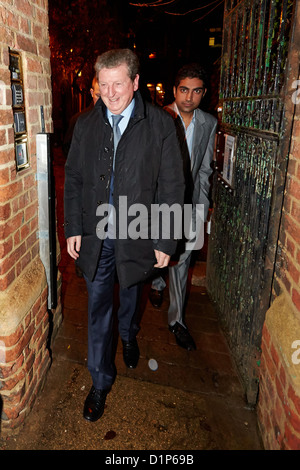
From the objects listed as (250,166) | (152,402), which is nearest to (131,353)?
(152,402)

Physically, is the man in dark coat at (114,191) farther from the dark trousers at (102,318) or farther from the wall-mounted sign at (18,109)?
the wall-mounted sign at (18,109)

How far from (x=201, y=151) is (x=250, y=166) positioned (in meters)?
0.75

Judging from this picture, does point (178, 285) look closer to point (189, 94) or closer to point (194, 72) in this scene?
point (189, 94)

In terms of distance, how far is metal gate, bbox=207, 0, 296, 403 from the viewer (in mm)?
2195

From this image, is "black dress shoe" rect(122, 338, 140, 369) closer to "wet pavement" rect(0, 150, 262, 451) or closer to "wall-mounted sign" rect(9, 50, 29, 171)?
"wet pavement" rect(0, 150, 262, 451)

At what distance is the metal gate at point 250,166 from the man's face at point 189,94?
291 mm

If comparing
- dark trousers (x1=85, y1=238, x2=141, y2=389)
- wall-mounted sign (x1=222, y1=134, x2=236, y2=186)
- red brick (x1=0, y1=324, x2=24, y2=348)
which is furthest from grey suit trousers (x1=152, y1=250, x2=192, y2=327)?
red brick (x1=0, y1=324, x2=24, y2=348)

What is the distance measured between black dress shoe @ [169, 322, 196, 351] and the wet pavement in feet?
0.16

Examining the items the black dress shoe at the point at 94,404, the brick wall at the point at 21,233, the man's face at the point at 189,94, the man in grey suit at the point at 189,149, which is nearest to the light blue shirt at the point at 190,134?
the man in grey suit at the point at 189,149

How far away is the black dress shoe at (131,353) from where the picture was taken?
117 inches

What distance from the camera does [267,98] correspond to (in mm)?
2330

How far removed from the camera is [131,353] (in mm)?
3018

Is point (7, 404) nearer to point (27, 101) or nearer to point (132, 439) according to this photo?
point (132, 439)

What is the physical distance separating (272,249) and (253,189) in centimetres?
54
